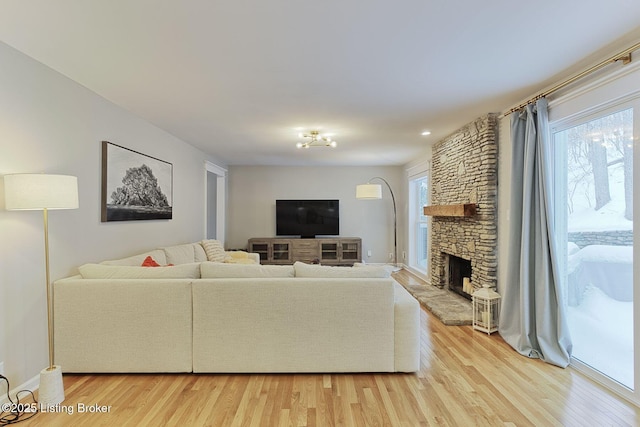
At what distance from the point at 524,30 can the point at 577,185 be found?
1.52 m

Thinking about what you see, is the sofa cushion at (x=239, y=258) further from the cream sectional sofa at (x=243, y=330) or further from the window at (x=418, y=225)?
Result: the window at (x=418, y=225)

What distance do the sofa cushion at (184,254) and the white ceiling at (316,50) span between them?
1.61 metres

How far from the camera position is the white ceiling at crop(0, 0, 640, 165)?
179 centimetres

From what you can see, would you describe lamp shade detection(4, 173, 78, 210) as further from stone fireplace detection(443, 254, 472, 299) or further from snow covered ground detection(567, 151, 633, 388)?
stone fireplace detection(443, 254, 472, 299)

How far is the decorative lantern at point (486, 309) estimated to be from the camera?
350cm

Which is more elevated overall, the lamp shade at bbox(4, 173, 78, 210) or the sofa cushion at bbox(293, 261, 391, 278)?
the lamp shade at bbox(4, 173, 78, 210)

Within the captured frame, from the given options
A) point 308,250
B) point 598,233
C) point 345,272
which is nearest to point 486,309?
point 598,233

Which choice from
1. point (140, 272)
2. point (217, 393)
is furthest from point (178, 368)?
point (140, 272)

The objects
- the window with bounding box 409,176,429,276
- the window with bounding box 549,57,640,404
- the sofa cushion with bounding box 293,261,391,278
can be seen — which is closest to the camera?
the window with bounding box 549,57,640,404

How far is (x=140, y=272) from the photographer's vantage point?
2678 mm

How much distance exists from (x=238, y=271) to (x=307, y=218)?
469 cm

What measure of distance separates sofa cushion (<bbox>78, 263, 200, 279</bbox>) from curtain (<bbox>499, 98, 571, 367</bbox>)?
2.97 m

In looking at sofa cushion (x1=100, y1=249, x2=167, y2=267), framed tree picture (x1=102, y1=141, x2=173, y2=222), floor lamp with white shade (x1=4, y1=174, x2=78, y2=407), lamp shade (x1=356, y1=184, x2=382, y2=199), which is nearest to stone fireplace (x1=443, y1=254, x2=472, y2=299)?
lamp shade (x1=356, y1=184, x2=382, y2=199)

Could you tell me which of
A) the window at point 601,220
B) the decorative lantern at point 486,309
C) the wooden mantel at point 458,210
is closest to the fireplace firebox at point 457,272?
the wooden mantel at point 458,210
